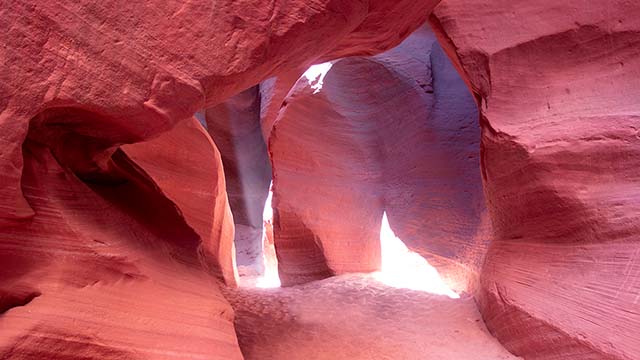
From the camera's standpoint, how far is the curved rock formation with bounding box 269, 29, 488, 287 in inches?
198

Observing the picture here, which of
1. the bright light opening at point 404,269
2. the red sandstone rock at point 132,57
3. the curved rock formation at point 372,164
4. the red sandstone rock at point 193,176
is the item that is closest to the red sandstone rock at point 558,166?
the bright light opening at point 404,269

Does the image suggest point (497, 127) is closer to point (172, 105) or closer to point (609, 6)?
point (609, 6)

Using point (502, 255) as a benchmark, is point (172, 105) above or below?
above

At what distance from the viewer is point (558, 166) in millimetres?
2637

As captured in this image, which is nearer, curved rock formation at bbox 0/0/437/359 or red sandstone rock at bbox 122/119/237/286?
curved rock formation at bbox 0/0/437/359

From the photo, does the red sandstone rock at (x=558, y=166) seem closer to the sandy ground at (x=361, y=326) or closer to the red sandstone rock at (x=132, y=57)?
the sandy ground at (x=361, y=326)

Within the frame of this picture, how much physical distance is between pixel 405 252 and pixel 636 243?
296 centimetres

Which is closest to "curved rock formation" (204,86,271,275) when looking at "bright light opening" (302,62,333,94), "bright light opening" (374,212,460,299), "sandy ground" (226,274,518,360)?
→ "bright light opening" (302,62,333,94)

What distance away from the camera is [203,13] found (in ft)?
5.80

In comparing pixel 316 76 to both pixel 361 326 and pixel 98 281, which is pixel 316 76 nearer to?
pixel 361 326

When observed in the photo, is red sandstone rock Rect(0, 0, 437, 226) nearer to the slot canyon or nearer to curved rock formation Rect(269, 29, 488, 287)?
the slot canyon

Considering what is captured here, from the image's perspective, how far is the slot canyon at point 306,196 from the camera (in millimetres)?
1637

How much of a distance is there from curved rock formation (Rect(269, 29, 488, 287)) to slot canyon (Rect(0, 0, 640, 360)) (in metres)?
0.04

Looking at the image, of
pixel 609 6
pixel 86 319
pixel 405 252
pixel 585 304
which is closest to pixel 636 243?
pixel 585 304
